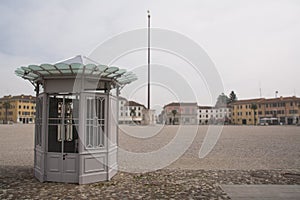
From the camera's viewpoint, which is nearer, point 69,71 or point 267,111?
point 69,71

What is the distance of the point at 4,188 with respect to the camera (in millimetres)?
8070

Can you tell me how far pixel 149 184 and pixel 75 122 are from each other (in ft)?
9.73

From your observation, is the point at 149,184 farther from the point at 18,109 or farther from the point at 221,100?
the point at 18,109

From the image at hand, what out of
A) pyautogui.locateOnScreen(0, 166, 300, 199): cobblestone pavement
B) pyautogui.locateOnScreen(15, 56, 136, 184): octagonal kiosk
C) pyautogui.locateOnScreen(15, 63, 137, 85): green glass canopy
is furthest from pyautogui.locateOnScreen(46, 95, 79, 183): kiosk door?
pyautogui.locateOnScreen(15, 63, 137, 85): green glass canopy

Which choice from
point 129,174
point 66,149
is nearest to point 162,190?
point 129,174

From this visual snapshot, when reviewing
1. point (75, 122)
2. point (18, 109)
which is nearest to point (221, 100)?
point (75, 122)

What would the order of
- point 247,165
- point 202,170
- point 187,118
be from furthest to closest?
point 187,118
point 247,165
point 202,170

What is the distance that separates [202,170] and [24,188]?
250 inches

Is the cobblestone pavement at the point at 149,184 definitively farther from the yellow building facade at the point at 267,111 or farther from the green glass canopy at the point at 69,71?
the yellow building facade at the point at 267,111

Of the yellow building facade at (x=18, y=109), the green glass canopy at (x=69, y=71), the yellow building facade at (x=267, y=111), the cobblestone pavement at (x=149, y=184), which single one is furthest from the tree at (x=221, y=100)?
the yellow building facade at (x=18, y=109)

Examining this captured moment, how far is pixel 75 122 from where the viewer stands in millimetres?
9172

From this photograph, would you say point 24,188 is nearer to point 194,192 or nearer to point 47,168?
point 47,168

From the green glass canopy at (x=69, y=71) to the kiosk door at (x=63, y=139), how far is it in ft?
2.66

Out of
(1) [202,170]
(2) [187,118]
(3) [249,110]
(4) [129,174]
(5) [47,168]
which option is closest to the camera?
(5) [47,168]
